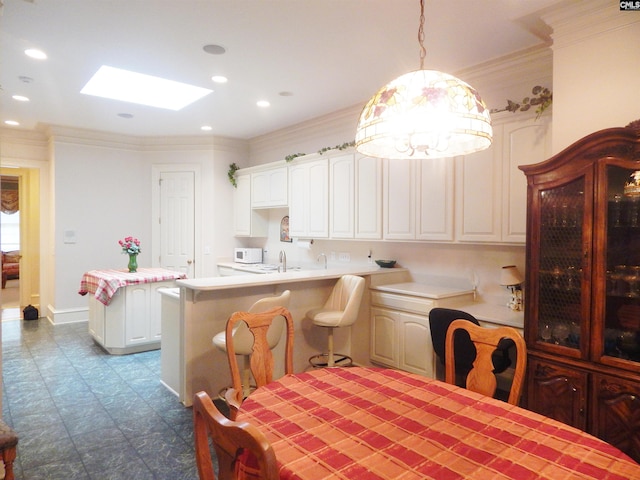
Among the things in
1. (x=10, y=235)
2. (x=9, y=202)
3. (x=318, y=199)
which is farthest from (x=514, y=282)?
(x=10, y=235)

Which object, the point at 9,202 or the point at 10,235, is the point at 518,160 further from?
the point at 10,235

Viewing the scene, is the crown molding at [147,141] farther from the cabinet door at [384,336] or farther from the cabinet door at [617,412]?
the cabinet door at [617,412]

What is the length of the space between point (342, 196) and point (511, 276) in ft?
6.64

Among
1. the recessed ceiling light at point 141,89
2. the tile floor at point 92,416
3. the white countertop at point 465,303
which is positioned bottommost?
the tile floor at point 92,416

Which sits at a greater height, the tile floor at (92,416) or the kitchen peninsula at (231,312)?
the kitchen peninsula at (231,312)

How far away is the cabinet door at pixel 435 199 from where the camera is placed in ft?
11.6

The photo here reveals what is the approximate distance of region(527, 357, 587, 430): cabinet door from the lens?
228 centimetres

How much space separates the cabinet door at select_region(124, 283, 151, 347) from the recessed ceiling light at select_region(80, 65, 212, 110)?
7.11 ft

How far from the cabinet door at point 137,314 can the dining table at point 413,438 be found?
3.30 meters

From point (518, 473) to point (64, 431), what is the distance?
301 centimetres

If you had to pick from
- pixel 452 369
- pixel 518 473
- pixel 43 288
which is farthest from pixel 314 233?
pixel 43 288

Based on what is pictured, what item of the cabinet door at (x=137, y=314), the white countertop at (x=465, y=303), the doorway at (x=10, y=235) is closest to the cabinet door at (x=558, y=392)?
the white countertop at (x=465, y=303)

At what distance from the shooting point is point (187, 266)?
6.43 meters

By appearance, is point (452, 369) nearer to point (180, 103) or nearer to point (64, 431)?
point (64, 431)
